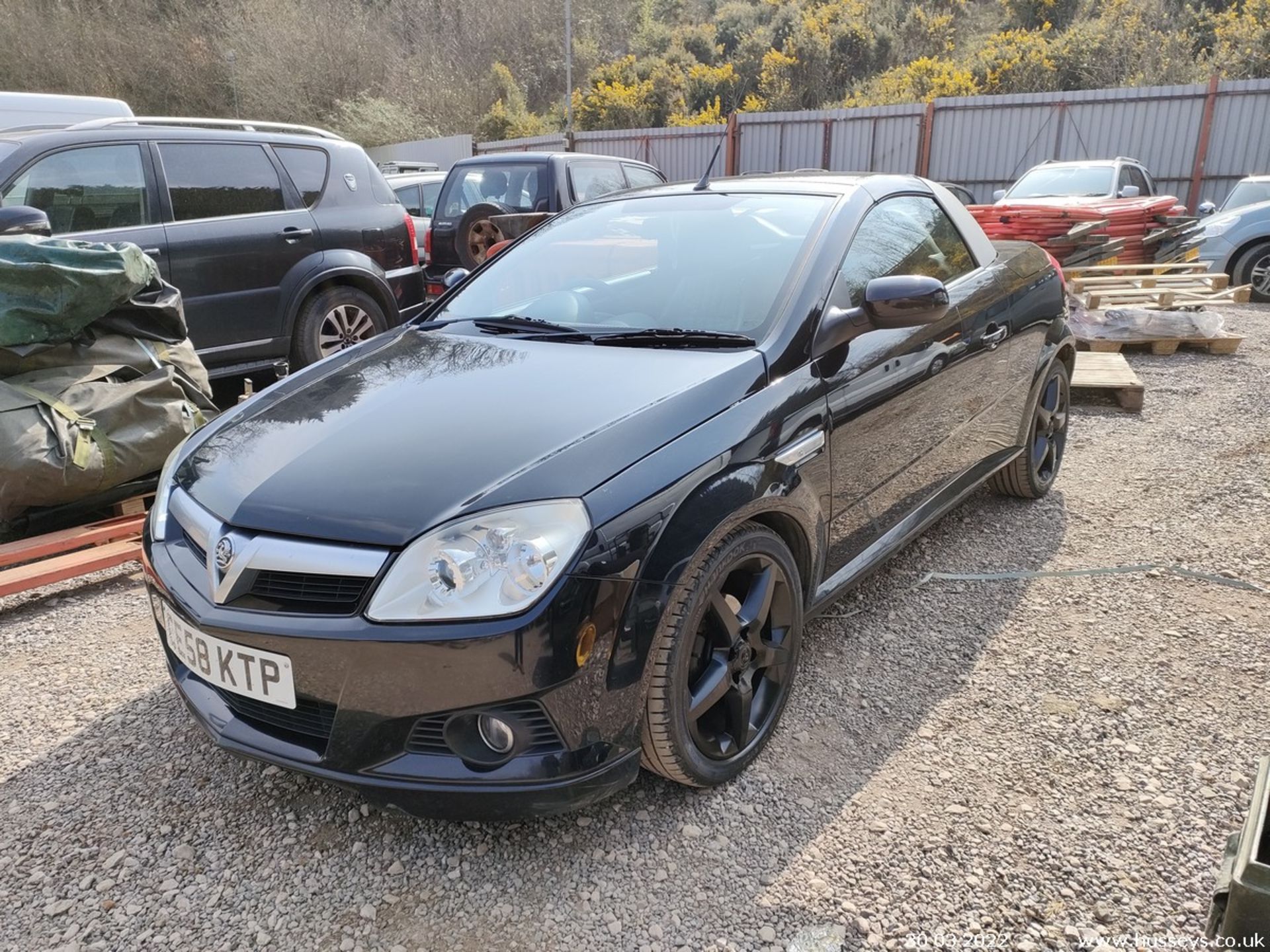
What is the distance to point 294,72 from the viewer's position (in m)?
33.0

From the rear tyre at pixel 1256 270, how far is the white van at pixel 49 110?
11.7 m

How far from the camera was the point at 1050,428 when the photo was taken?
421cm

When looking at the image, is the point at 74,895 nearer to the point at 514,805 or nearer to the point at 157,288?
the point at 514,805

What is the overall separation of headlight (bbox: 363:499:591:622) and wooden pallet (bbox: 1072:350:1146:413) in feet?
15.4

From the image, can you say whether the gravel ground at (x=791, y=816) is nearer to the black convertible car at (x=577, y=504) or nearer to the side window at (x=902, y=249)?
the black convertible car at (x=577, y=504)

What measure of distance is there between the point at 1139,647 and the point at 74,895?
10.2 ft

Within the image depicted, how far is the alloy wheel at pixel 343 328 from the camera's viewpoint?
5816 millimetres

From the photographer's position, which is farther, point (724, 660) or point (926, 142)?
point (926, 142)

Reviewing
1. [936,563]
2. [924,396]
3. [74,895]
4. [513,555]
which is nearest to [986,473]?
[936,563]

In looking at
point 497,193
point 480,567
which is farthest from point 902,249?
point 497,193

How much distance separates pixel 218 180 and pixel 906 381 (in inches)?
181

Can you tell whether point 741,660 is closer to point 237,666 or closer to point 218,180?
point 237,666

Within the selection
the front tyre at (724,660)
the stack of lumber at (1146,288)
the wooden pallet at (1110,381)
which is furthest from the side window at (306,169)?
the stack of lumber at (1146,288)

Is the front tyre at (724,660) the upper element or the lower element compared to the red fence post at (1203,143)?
lower
